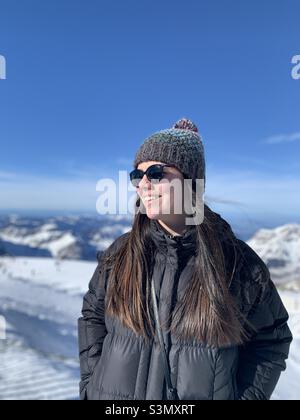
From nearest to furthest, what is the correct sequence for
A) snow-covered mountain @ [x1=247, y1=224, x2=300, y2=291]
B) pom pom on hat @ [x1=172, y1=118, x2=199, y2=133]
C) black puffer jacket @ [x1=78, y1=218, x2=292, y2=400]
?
black puffer jacket @ [x1=78, y1=218, x2=292, y2=400], pom pom on hat @ [x1=172, y1=118, x2=199, y2=133], snow-covered mountain @ [x1=247, y1=224, x2=300, y2=291]

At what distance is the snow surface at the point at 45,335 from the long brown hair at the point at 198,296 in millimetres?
2253

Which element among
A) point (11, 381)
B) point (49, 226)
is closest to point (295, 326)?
point (11, 381)

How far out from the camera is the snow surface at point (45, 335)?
342 cm

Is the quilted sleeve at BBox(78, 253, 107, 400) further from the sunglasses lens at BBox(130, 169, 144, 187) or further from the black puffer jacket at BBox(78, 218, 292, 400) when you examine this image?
the sunglasses lens at BBox(130, 169, 144, 187)

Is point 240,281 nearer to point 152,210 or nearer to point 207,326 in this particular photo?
point 207,326

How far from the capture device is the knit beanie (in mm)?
1549

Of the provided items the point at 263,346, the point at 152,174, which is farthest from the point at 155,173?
the point at 263,346

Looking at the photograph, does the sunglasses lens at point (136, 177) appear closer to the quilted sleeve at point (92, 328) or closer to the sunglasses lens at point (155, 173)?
the sunglasses lens at point (155, 173)

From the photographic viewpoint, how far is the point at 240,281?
146 cm

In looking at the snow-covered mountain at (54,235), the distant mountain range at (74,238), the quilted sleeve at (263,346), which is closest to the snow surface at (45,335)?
the distant mountain range at (74,238)

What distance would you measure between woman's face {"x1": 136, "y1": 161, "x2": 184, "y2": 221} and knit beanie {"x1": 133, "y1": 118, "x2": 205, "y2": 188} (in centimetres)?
6

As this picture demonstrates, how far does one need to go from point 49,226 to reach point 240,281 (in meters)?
18.9

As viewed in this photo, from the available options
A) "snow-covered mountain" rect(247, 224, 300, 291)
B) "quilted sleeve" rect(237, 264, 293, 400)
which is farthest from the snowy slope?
A: "snow-covered mountain" rect(247, 224, 300, 291)
